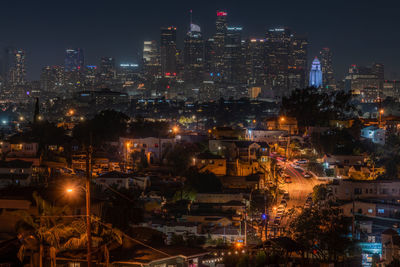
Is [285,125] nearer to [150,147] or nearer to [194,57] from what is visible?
[150,147]

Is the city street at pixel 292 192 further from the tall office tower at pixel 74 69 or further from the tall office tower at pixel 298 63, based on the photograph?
the tall office tower at pixel 74 69

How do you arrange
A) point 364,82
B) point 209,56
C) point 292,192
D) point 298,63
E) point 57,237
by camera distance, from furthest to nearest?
point 209,56 < point 298,63 < point 364,82 < point 292,192 < point 57,237

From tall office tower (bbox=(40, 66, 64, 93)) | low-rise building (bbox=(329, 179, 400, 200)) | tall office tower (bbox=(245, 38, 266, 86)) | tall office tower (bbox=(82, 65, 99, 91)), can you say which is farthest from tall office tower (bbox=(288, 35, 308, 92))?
low-rise building (bbox=(329, 179, 400, 200))

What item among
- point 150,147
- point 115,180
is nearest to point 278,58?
point 150,147

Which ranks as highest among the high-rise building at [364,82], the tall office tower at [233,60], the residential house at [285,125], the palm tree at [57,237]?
the tall office tower at [233,60]

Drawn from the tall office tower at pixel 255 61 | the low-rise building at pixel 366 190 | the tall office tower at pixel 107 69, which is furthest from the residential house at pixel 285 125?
the tall office tower at pixel 107 69
